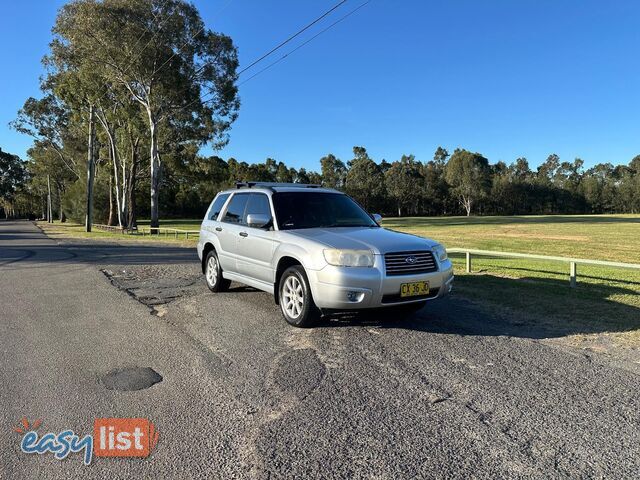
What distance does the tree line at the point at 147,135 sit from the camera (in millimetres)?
31562

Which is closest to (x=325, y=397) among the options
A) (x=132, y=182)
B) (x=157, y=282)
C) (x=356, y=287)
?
(x=356, y=287)

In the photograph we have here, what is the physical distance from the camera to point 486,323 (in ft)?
20.6

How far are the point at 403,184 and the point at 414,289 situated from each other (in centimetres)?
9667

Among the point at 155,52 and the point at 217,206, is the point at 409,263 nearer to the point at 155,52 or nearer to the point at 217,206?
the point at 217,206

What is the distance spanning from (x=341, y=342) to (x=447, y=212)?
357 feet

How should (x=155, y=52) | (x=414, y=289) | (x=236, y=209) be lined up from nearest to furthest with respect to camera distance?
(x=414, y=289) → (x=236, y=209) → (x=155, y=52)

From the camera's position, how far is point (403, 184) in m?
100

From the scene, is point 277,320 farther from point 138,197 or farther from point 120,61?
point 138,197

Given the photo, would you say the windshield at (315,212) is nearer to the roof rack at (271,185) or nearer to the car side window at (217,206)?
the roof rack at (271,185)

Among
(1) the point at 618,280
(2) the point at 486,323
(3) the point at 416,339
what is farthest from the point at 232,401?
(1) the point at 618,280

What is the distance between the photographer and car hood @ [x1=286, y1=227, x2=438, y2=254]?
563 cm

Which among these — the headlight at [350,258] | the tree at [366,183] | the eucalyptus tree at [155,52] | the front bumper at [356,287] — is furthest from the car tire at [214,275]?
the tree at [366,183]

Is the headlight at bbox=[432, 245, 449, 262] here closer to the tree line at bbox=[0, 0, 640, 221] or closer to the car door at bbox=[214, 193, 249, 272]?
the car door at bbox=[214, 193, 249, 272]

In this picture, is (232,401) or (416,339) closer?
(232,401)
